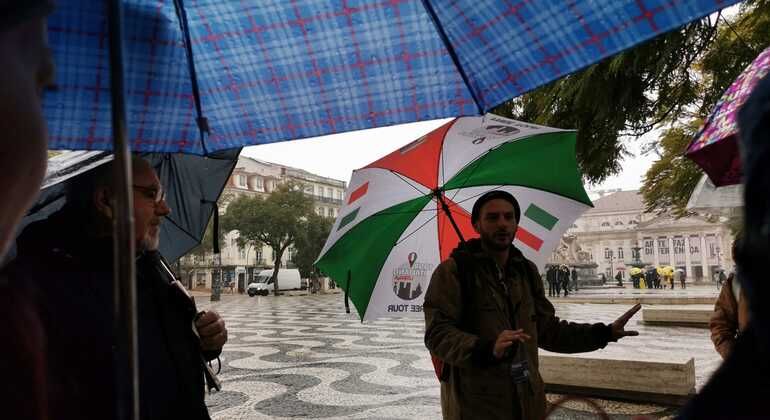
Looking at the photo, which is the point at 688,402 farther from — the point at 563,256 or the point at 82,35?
the point at 563,256

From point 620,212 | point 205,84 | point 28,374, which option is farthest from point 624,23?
point 620,212

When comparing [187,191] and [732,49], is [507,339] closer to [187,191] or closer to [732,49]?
[187,191]

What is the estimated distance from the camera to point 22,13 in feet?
1.49

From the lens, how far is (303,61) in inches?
79.1

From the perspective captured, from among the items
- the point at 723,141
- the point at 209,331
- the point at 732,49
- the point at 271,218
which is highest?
the point at 271,218

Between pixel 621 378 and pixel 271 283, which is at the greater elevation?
pixel 621 378

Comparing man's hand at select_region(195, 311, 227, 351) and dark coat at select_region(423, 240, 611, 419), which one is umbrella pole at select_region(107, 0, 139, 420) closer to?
man's hand at select_region(195, 311, 227, 351)

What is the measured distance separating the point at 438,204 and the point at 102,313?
2.29 m

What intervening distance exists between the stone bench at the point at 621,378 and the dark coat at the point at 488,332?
289cm

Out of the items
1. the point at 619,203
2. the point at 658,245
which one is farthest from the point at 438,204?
the point at 619,203

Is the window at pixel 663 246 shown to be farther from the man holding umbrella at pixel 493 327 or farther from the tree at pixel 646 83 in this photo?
the man holding umbrella at pixel 493 327

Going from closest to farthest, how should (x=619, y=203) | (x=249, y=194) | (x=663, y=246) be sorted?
(x=249, y=194)
(x=663, y=246)
(x=619, y=203)

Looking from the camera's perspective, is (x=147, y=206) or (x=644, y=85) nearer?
(x=147, y=206)

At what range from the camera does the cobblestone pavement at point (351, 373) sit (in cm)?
535
